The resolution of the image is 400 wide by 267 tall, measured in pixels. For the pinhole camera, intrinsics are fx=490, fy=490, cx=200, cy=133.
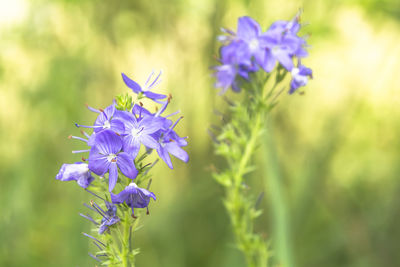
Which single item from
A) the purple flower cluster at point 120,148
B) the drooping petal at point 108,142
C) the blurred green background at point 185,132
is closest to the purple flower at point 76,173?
the purple flower cluster at point 120,148

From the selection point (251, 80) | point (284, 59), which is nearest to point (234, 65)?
point (251, 80)

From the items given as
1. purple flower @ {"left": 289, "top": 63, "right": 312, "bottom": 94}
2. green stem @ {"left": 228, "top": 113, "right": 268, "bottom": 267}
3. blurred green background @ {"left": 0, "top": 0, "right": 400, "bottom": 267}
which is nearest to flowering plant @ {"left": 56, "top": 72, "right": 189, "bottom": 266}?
green stem @ {"left": 228, "top": 113, "right": 268, "bottom": 267}

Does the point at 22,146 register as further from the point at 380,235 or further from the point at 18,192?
the point at 380,235

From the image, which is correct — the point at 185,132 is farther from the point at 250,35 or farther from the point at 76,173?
the point at 76,173

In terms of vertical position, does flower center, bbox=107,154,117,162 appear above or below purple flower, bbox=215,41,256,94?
below

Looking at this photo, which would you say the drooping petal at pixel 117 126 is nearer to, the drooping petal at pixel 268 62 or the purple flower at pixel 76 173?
the purple flower at pixel 76 173

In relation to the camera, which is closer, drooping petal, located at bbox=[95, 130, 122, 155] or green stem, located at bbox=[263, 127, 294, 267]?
drooping petal, located at bbox=[95, 130, 122, 155]

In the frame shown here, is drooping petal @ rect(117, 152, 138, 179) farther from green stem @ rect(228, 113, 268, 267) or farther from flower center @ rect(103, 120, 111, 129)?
green stem @ rect(228, 113, 268, 267)
